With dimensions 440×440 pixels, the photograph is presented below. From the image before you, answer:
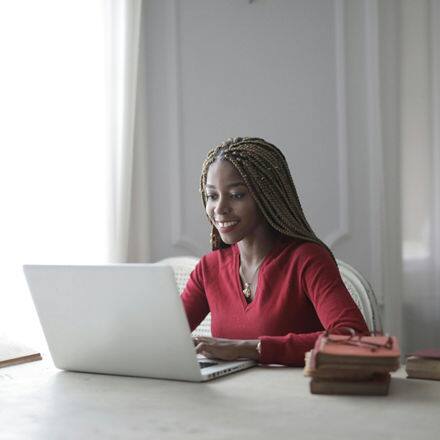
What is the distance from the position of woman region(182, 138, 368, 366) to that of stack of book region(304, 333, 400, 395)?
0.44m

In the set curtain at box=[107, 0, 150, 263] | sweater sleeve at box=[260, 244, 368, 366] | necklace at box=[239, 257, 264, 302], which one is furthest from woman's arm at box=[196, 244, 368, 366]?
curtain at box=[107, 0, 150, 263]

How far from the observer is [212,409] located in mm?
1372

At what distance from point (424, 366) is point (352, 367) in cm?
25

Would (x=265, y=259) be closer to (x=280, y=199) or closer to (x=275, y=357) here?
(x=280, y=199)

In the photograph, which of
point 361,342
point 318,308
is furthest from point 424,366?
point 318,308

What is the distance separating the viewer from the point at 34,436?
126 centimetres

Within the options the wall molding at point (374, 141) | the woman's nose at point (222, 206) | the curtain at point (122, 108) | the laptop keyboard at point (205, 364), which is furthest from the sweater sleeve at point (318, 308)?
the curtain at point (122, 108)

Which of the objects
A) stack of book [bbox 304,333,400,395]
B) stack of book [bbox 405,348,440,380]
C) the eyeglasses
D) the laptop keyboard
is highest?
the eyeglasses

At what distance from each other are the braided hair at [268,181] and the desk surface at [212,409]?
0.46m

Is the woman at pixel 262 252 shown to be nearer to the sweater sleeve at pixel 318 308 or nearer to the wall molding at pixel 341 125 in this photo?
the sweater sleeve at pixel 318 308

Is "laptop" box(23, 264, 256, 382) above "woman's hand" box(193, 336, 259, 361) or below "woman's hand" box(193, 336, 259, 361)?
above

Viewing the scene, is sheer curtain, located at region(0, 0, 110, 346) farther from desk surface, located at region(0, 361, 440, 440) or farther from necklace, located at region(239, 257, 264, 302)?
desk surface, located at region(0, 361, 440, 440)

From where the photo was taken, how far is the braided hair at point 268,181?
6.60 feet

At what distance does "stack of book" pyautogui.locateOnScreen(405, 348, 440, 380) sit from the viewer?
159 cm
